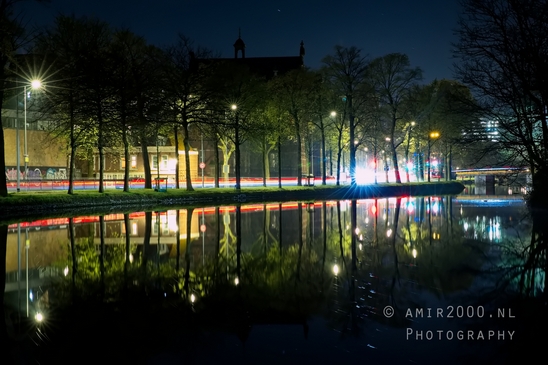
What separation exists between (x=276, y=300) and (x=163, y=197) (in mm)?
30463

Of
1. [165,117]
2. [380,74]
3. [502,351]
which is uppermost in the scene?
[380,74]

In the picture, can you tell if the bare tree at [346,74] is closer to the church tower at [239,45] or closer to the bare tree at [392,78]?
the bare tree at [392,78]

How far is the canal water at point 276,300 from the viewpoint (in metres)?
6.07

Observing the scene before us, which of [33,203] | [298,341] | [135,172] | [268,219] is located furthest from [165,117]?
[298,341]

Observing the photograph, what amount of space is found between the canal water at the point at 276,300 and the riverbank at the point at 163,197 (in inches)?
545

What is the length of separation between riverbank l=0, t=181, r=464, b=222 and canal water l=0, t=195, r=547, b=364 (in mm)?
13834

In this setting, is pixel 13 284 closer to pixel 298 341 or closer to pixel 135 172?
pixel 298 341

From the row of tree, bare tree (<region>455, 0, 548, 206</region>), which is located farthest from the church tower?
bare tree (<region>455, 0, 548, 206</region>)

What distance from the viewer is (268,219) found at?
Answer: 80.3 feet

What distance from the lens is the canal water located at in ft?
19.9

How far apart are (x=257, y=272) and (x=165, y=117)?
32.4m

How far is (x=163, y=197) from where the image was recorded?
37.6 m

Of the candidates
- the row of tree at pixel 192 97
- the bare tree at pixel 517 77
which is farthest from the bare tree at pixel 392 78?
the bare tree at pixel 517 77

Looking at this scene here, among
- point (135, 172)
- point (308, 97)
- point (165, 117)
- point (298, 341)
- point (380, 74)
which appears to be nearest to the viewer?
point (298, 341)
